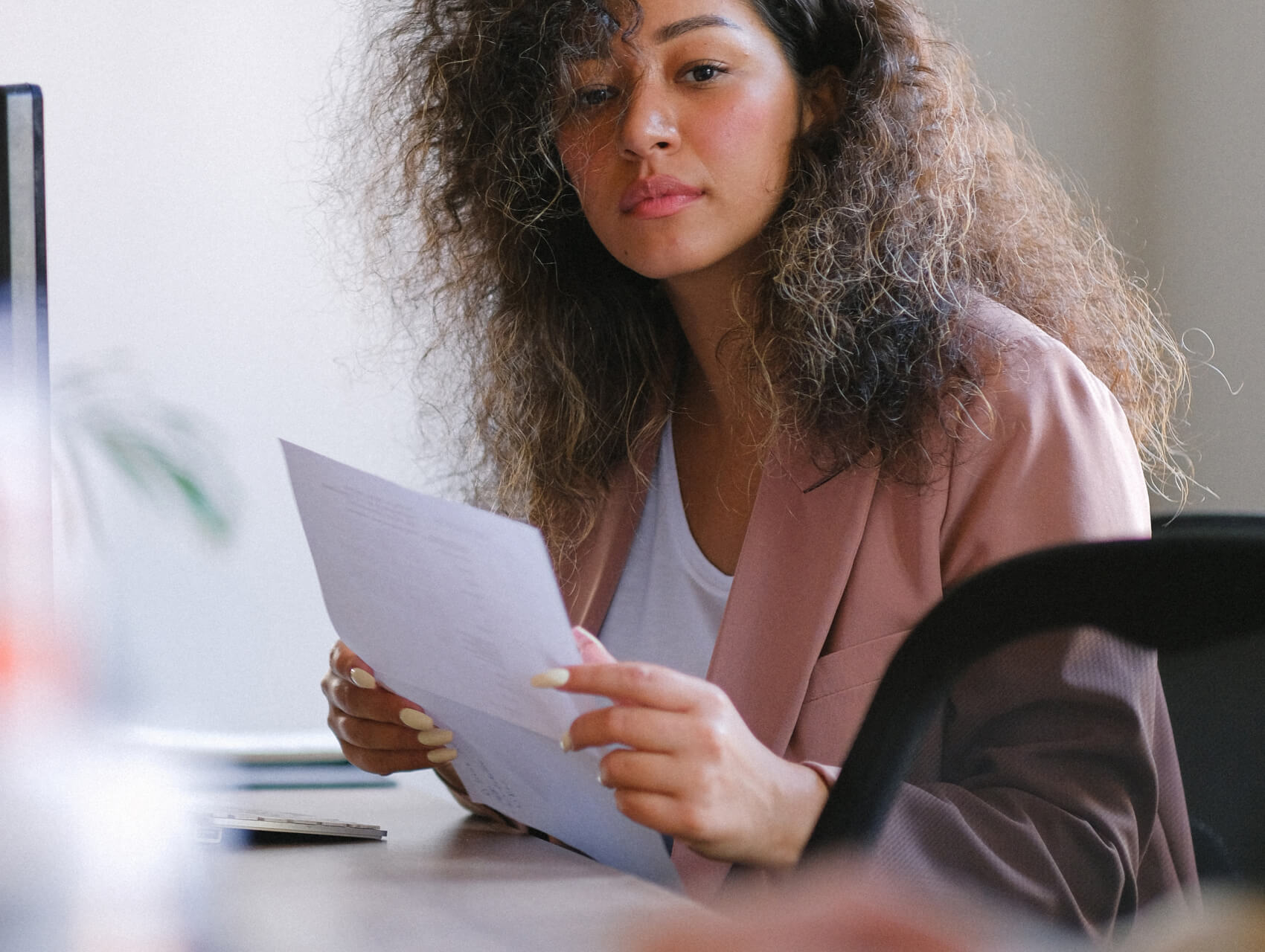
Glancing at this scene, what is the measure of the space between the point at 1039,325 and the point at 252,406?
139 centimetres

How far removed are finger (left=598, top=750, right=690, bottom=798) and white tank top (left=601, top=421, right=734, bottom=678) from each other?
0.40 metres

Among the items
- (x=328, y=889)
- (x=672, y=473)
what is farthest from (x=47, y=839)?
(x=672, y=473)

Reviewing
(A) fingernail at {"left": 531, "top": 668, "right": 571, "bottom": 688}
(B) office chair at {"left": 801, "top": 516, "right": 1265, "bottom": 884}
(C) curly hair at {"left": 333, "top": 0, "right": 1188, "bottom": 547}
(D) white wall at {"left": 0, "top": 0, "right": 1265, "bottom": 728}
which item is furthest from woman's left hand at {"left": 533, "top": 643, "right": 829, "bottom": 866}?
(D) white wall at {"left": 0, "top": 0, "right": 1265, "bottom": 728}

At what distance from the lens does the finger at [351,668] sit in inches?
33.9

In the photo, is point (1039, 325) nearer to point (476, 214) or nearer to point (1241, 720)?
point (476, 214)

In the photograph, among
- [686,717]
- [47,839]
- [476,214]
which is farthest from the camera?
[476,214]

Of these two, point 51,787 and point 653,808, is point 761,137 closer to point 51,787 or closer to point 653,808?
point 653,808

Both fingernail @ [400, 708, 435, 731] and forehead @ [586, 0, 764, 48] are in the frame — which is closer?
fingernail @ [400, 708, 435, 731]

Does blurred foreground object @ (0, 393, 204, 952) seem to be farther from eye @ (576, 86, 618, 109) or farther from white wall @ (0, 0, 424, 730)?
white wall @ (0, 0, 424, 730)

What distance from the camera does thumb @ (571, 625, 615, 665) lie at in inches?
25.1

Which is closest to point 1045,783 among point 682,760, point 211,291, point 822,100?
point 682,760

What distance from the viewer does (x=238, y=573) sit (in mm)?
2076

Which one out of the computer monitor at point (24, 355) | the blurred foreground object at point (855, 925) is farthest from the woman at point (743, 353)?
the blurred foreground object at point (855, 925)

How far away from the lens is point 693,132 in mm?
1022
